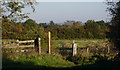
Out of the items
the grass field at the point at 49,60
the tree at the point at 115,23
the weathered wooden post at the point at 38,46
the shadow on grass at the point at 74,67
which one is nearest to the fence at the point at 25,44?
the weathered wooden post at the point at 38,46

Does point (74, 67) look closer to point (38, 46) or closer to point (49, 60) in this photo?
point (49, 60)

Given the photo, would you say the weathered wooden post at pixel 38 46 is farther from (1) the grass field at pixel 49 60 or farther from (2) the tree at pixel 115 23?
(2) the tree at pixel 115 23

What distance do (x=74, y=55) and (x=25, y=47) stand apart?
354cm

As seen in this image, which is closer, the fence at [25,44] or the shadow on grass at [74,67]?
the shadow on grass at [74,67]

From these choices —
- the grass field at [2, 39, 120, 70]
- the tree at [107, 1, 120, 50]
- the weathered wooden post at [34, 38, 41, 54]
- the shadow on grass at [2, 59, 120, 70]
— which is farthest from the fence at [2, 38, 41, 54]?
the tree at [107, 1, 120, 50]

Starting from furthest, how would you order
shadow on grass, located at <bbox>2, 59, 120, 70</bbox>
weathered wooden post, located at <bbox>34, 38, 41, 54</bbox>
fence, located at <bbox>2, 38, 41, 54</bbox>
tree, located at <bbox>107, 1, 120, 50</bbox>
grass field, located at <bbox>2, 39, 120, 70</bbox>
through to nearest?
weathered wooden post, located at <bbox>34, 38, 41, 54</bbox> < fence, located at <bbox>2, 38, 41, 54</bbox> < grass field, located at <bbox>2, 39, 120, 70</bbox> < shadow on grass, located at <bbox>2, 59, 120, 70</bbox> < tree, located at <bbox>107, 1, 120, 50</bbox>

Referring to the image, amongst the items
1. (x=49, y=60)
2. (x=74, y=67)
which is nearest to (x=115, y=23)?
(x=74, y=67)

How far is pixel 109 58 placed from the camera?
11.3 m

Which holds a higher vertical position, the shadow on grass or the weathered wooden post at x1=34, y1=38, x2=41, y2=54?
the weathered wooden post at x1=34, y1=38, x2=41, y2=54

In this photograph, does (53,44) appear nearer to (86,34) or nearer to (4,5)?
(4,5)

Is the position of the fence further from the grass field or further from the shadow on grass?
the shadow on grass

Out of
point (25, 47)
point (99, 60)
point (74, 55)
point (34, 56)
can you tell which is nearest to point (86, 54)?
point (74, 55)

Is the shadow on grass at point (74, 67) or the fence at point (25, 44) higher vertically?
the fence at point (25, 44)

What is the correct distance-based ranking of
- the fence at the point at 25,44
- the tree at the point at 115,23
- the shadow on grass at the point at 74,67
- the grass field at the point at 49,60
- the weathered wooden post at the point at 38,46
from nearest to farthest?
the tree at the point at 115,23 < the shadow on grass at the point at 74,67 < the grass field at the point at 49,60 < the fence at the point at 25,44 < the weathered wooden post at the point at 38,46
